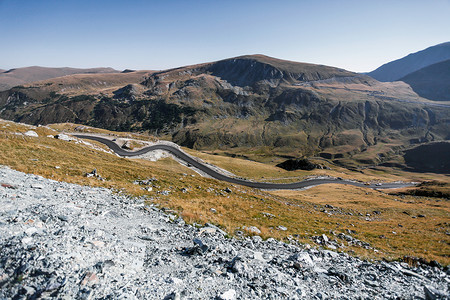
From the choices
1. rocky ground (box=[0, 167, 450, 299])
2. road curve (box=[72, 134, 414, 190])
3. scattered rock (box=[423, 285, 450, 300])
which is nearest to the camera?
rocky ground (box=[0, 167, 450, 299])

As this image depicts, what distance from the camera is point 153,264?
870 cm

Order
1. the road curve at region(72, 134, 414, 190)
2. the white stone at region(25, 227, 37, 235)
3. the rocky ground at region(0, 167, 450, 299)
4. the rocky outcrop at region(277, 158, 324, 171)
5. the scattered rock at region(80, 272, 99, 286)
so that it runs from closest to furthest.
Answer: the scattered rock at region(80, 272, 99, 286), the rocky ground at region(0, 167, 450, 299), the white stone at region(25, 227, 37, 235), the road curve at region(72, 134, 414, 190), the rocky outcrop at region(277, 158, 324, 171)

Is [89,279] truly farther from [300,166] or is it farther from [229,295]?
[300,166]

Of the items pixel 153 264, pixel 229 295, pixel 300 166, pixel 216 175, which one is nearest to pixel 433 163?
pixel 300 166

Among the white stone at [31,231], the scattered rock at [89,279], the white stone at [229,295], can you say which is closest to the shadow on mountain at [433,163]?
the white stone at [229,295]

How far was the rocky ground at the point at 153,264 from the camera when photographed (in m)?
6.62

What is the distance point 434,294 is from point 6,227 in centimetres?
1828

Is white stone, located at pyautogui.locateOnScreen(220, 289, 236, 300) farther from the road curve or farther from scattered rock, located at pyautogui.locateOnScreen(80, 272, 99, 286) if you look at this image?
the road curve

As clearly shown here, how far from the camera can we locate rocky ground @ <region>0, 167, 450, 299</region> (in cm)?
662

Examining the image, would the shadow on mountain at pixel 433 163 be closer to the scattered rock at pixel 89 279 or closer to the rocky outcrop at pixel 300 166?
the rocky outcrop at pixel 300 166

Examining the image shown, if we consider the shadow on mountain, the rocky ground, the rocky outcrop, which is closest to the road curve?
the rocky outcrop

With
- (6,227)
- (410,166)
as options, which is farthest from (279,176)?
(410,166)

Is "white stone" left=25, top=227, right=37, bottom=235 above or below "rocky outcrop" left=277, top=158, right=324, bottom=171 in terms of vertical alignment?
above

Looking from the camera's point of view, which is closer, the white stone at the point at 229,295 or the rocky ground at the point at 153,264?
the rocky ground at the point at 153,264
